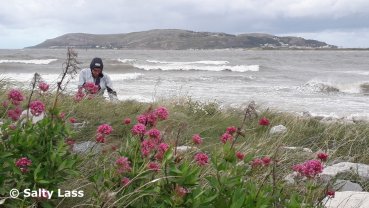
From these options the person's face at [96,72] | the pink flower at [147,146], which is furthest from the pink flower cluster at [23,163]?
the person's face at [96,72]

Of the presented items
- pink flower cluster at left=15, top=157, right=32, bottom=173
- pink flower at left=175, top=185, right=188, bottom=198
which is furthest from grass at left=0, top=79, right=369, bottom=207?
pink flower cluster at left=15, top=157, right=32, bottom=173

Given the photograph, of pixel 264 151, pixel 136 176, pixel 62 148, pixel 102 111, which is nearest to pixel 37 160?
pixel 62 148

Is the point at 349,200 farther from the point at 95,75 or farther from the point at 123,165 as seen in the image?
the point at 95,75

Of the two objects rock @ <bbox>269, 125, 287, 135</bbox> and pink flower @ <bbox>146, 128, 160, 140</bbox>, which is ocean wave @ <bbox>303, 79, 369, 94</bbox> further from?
pink flower @ <bbox>146, 128, 160, 140</bbox>

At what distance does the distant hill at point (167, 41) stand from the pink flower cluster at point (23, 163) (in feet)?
399

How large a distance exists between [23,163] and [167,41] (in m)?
129

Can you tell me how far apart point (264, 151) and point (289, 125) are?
298cm

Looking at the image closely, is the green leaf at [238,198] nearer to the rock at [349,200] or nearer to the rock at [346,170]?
the rock at [349,200]

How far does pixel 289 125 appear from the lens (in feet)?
27.0

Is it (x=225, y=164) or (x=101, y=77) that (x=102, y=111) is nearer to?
(x=101, y=77)

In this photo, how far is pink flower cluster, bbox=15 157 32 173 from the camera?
96.4 inches

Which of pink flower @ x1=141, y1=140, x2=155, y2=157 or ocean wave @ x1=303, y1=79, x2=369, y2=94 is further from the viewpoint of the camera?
ocean wave @ x1=303, y1=79, x2=369, y2=94

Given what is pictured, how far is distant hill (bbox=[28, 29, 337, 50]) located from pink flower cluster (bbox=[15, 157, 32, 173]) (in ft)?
399

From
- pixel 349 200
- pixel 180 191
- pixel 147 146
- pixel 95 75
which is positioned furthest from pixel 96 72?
pixel 180 191
